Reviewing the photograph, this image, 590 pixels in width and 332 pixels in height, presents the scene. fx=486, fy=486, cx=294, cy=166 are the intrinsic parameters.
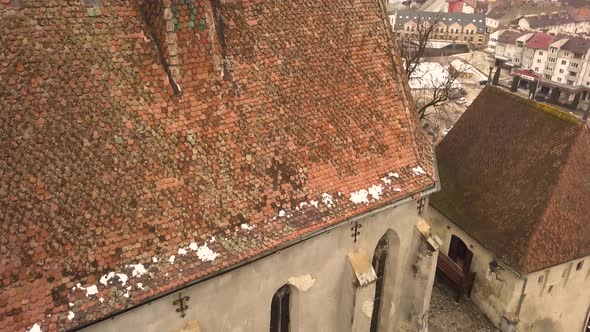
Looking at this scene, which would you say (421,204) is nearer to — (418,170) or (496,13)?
(418,170)

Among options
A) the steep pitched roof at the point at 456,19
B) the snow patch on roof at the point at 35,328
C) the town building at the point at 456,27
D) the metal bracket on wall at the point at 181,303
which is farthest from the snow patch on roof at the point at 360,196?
the steep pitched roof at the point at 456,19

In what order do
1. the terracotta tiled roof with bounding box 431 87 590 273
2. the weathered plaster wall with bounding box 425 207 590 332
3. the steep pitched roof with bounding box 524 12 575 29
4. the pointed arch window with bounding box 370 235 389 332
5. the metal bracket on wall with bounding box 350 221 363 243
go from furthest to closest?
the steep pitched roof with bounding box 524 12 575 29 < the weathered plaster wall with bounding box 425 207 590 332 < the terracotta tiled roof with bounding box 431 87 590 273 < the pointed arch window with bounding box 370 235 389 332 < the metal bracket on wall with bounding box 350 221 363 243

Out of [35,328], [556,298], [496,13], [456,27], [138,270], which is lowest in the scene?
[496,13]

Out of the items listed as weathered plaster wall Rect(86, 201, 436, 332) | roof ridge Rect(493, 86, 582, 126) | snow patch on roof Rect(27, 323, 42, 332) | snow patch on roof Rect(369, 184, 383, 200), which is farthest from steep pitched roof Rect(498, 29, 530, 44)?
snow patch on roof Rect(27, 323, 42, 332)

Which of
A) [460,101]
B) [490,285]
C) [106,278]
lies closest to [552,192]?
[490,285]

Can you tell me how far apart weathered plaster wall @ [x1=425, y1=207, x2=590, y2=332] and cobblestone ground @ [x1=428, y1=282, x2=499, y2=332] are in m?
0.29

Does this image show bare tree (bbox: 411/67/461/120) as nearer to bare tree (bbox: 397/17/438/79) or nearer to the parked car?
the parked car

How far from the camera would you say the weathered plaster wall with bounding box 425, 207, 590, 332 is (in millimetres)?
16062

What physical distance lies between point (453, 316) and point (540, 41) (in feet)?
280

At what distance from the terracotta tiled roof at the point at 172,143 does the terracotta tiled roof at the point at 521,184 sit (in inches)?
209

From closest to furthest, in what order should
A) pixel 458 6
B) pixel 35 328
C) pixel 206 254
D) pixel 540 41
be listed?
pixel 35 328 → pixel 206 254 → pixel 540 41 → pixel 458 6

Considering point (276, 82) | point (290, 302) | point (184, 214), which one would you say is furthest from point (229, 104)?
point (290, 302)

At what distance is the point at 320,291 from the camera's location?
39.7 feet

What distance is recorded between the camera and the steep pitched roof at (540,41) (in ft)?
287
